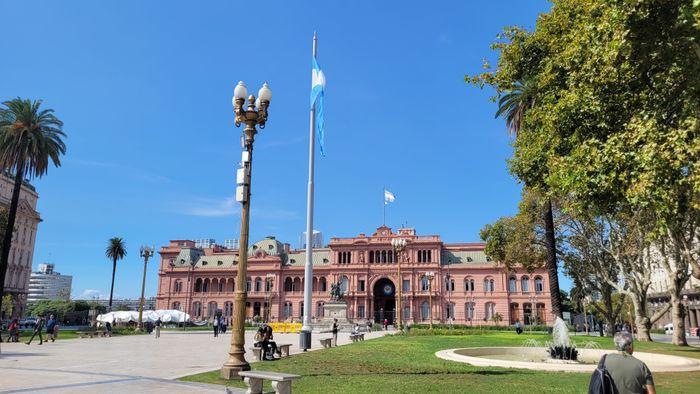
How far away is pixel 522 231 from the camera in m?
41.1

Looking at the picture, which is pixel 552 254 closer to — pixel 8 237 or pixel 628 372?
pixel 628 372

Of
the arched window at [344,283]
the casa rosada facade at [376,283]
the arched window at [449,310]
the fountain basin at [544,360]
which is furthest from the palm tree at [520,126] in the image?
the arched window at [344,283]

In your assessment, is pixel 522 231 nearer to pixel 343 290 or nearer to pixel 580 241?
pixel 580 241

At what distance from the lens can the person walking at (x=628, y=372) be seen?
544 cm

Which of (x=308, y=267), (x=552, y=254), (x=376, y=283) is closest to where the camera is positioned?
(x=308, y=267)

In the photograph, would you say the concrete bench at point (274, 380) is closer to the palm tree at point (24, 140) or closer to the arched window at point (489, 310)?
the palm tree at point (24, 140)

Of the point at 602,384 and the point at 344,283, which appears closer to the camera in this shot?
the point at 602,384

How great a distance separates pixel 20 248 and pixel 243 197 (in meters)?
94.3

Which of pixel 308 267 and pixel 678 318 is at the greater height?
pixel 308 267

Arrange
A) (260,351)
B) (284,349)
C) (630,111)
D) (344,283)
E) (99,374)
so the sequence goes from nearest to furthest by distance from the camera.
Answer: (630,111)
(99,374)
(260,351)
(284,349)
(344,283)

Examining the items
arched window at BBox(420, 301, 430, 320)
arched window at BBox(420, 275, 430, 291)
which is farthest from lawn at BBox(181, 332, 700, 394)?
arched window at BBox(420, 275, 430, 291)

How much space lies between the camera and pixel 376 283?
261 ft

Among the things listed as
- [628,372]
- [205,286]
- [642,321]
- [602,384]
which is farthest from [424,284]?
[602,384]

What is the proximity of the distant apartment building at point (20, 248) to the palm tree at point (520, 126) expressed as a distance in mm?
83848
